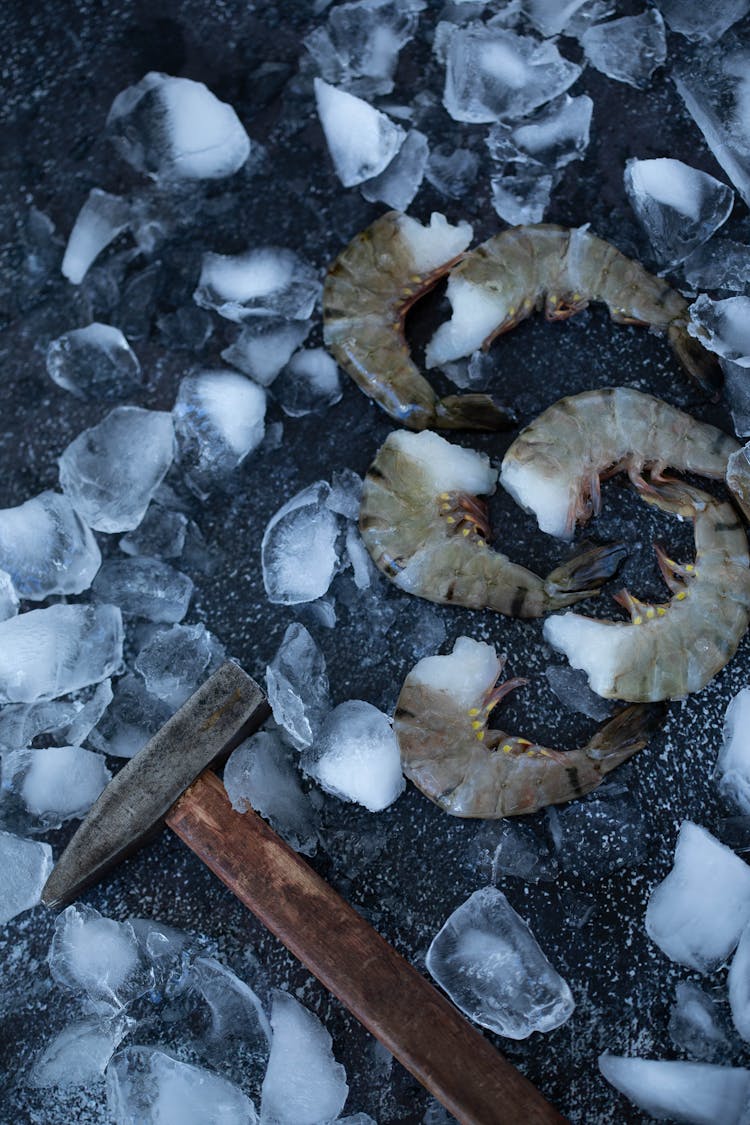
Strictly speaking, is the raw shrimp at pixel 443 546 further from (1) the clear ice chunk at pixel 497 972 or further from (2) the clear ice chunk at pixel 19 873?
(2) the clear ice chunk at pixel 19 873

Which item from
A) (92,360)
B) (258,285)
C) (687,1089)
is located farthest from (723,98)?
(687,1089)

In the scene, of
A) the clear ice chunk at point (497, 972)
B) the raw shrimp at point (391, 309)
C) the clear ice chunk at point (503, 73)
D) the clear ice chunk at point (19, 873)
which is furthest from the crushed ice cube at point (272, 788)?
the clear ice chunk at point (503, 73)

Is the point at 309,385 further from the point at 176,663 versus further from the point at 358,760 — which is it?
the point at 358,760

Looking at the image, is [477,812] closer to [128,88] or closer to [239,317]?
[239,317]

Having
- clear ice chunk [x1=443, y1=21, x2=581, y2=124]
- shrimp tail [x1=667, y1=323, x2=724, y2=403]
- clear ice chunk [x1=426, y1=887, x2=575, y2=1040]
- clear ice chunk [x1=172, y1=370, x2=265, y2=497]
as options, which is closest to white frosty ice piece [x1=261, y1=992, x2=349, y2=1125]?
clear ice chunk [x1=426, y1=887, x2=575, y2=1040]

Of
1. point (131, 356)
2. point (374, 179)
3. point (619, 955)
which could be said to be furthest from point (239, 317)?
point (619, 955)

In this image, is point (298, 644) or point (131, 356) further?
point (131, 356)

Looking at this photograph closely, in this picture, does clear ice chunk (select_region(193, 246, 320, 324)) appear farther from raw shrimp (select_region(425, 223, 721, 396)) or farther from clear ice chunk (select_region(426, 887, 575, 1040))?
clear ice chunk (select_region(426, 887, 575, 1040))
